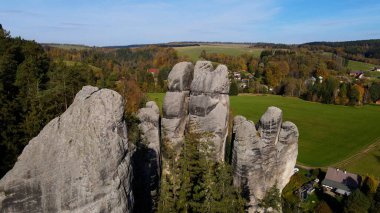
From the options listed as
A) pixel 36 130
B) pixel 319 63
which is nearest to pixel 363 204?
pixel 36 130

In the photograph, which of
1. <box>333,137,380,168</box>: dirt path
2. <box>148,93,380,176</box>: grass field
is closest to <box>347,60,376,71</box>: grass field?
<box>148,93,380,176</box>: grass field

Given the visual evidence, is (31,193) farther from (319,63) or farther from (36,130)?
(319,63)

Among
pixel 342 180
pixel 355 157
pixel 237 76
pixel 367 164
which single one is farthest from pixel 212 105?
pixel 237 76

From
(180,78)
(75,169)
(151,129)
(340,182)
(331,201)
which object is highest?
(180,78)

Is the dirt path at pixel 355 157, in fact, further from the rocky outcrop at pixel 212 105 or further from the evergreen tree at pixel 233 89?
the evergreen tree at pixel 233 89

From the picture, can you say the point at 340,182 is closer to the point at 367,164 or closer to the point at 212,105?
the point at 367,164

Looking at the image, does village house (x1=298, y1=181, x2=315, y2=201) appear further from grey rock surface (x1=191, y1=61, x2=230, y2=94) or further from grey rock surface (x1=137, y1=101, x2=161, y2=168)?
grey rock surface (x1=137, y1=101, x2=161, y2=168)
